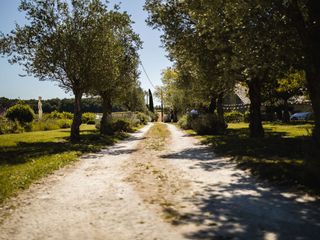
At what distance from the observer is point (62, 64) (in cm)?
2472

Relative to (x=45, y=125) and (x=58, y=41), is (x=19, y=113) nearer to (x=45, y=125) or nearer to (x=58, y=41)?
(x=45, y=125)

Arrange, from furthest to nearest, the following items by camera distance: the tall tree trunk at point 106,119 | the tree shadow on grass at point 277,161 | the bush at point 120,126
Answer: the bush at point 120,126 < the tall tree trunk at point 106,119 < the tree shadow on grass at point 277,161

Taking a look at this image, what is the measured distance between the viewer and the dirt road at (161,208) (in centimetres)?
634

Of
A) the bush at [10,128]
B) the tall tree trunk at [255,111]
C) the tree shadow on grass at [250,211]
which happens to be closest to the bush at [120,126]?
the bush at [10,128]

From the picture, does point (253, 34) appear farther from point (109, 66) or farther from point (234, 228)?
point (109, 66)

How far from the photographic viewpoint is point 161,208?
786cm

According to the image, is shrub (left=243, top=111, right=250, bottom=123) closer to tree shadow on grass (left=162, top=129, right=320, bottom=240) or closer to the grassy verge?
the grassy verge

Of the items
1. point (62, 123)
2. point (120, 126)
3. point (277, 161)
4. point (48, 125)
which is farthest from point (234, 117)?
point (277, 161)

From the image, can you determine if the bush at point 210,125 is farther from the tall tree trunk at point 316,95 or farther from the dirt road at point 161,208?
the dirt road at point 161,208

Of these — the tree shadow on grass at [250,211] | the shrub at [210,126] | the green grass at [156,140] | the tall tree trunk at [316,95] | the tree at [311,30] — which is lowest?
the tree shadow on grass at [250,211]

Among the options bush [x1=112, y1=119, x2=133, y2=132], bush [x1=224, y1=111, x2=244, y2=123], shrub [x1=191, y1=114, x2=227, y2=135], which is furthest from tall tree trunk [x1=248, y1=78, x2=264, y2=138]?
bush [x1=224, y1=111, x2=244, y2=123]

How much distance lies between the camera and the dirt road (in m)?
6.34

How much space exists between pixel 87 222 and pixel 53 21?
20.1m

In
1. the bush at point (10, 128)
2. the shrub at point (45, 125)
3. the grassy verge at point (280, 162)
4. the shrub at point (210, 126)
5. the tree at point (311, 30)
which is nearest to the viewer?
the grassy verge at point (280, 162)
